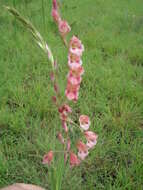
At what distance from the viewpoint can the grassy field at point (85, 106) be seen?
146 centimetres

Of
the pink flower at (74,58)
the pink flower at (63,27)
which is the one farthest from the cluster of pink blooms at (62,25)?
the pink flower at (74,58)

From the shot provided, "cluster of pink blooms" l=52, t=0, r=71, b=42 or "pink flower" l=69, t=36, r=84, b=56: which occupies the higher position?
"cluster of pink blooms" l=52, t=0, r=71, b=42

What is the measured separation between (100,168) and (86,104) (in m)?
0.62

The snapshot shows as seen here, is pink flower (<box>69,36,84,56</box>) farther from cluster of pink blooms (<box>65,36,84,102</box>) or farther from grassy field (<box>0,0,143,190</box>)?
grassy field (<box>0,0,143,190</box>)

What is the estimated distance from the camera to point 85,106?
1935mm

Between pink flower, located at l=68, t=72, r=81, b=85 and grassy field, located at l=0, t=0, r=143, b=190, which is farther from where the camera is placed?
grassy field, located at l=0, t=0, r=143, b=190

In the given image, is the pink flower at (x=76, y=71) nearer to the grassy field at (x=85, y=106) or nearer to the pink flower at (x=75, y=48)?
the pink flower at (x=75, y=48)

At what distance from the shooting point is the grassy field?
1.46m

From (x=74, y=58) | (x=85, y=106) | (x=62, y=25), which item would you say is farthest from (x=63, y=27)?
(x=85, y=106)

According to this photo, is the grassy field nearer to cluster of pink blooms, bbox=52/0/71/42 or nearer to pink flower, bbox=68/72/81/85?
cluster of pink blooms, bbox=52/0/71/42

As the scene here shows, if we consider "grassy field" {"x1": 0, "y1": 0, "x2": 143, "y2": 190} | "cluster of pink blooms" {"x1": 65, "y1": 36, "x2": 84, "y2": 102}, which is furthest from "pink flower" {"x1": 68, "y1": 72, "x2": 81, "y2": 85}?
"grassy field" {"x1": 0, "y1": 0, "x2": 143, "y2": 190}

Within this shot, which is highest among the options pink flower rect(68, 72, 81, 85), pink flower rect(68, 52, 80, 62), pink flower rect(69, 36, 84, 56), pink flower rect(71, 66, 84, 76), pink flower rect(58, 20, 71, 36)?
pink flower rect(58, 20, 71, 36)

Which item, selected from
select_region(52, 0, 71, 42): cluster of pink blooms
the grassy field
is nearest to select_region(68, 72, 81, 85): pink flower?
select_region(52, 0, 71, 42): cluster of pink blooms

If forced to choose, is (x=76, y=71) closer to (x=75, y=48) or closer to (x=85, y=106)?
(x=75, y=48)
